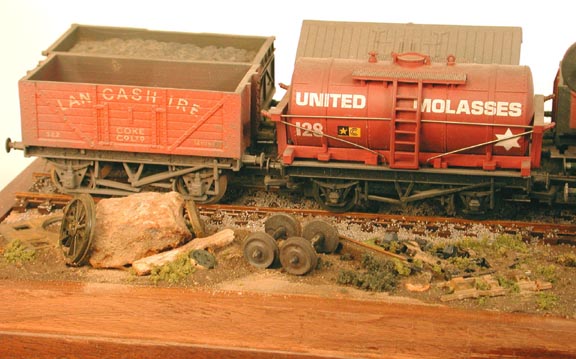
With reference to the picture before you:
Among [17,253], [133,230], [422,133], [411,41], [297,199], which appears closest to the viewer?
[133,230]

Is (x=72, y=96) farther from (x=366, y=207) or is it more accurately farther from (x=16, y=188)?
(x=366, y=207)

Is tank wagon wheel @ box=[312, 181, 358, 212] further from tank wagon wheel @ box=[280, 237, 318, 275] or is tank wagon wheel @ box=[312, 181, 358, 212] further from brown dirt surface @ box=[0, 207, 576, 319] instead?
tank wagon wheel @ box=[280, 237, 318, 275]

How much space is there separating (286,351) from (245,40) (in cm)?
982

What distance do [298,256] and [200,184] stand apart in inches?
160

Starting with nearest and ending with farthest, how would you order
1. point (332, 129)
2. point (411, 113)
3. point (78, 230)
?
point (78, 230) → point (411, 113) → point (332, 129)

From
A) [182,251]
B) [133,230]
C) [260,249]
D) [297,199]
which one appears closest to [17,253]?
[133,230]

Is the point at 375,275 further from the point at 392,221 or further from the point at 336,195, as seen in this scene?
the point at 336,195

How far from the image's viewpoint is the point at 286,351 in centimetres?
1445

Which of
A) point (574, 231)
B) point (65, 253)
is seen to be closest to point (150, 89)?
point (65, 253)

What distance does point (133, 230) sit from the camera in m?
17.3

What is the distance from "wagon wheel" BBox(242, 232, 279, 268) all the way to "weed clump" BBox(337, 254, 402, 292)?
1.19 meters

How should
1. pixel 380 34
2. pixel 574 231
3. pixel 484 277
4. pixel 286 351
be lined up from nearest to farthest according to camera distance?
1. pixel 286 351
2. pixel 484 277
3. pixel 574 231
4. pixel 380 34

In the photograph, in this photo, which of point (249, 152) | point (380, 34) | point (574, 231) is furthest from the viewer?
point (380, 34)

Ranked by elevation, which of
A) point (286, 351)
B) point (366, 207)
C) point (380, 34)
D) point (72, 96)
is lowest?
point (286, 351)
